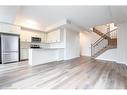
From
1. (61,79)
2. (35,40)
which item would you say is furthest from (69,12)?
(35,40)

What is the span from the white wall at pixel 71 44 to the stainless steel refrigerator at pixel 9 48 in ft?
10.6

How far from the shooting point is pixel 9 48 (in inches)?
201

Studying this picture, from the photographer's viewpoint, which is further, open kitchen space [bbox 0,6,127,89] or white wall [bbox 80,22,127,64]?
white wall [bbox 80,22,127,64]

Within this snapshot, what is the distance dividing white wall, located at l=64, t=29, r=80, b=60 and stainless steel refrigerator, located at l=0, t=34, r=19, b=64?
3.22m

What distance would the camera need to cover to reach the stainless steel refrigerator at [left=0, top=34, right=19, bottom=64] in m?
4.86

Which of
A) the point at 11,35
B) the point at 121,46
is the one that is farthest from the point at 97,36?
the point at 11,35

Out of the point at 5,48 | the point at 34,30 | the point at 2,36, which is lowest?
the point at 5,48

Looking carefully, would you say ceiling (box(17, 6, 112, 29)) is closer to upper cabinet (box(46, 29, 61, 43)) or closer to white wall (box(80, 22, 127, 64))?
white wall (box(80, 22, 127, 64))

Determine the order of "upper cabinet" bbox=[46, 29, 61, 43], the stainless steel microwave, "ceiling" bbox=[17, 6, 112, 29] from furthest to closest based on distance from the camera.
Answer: the stainless steel microwave < "upper cabinet" bbox=[46, 29, 61, 43] < "ceiling" bbox=[17, 6, 112, 29]

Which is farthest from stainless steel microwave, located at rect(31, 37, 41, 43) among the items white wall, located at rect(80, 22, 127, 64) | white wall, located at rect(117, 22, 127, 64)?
white wall, located at rect(117, 22, 127, 64)
